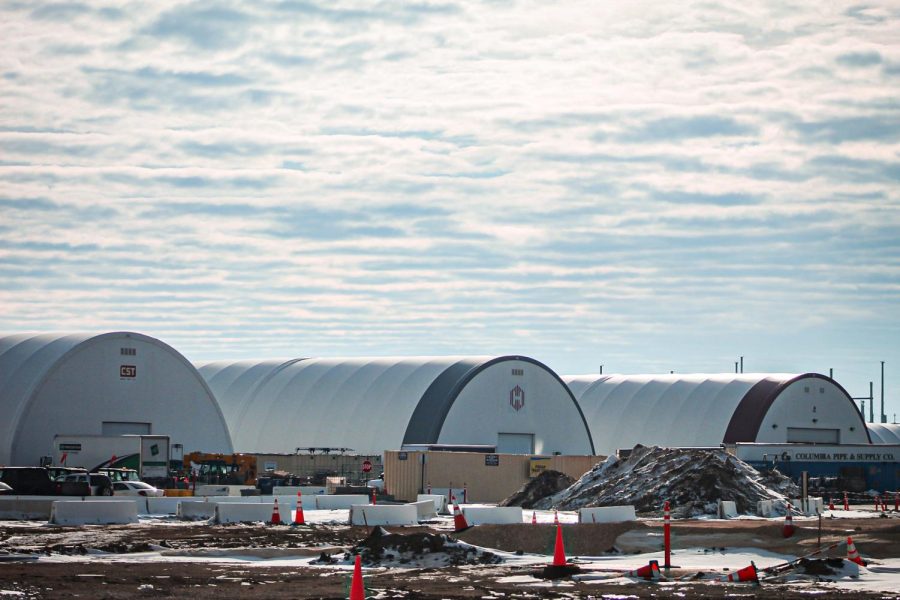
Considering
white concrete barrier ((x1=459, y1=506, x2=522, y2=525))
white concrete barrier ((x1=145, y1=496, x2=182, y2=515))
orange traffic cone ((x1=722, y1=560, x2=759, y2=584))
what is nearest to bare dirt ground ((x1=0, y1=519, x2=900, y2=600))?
orange traffic cone ((x1=722, y1=560, x2=759, y2=584))

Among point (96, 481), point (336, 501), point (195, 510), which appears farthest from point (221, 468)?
point (195, 510)

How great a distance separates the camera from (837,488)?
55.0m

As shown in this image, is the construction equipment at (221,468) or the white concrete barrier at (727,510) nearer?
the white concrete barrier at (727,510)

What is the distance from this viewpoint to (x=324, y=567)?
870 inches

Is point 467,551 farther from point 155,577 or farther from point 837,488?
point 837,488

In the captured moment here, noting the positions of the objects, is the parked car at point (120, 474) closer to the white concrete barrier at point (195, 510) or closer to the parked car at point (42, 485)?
the parked car at point (42, 485)

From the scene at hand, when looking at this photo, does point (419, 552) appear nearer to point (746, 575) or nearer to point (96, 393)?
point (746, 575)

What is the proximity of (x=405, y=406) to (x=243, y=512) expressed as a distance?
94.0 feet

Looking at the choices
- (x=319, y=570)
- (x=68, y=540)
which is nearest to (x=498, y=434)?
(x=68, y=540)

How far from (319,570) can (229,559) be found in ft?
9.74

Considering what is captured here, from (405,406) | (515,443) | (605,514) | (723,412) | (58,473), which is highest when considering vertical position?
(405,406)

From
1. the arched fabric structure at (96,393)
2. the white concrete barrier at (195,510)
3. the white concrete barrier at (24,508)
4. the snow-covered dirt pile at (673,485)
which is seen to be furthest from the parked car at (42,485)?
the snow-covered dirt pile at (673,485)

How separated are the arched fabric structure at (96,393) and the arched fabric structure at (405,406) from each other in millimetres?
7756

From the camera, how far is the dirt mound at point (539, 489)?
145 ft
